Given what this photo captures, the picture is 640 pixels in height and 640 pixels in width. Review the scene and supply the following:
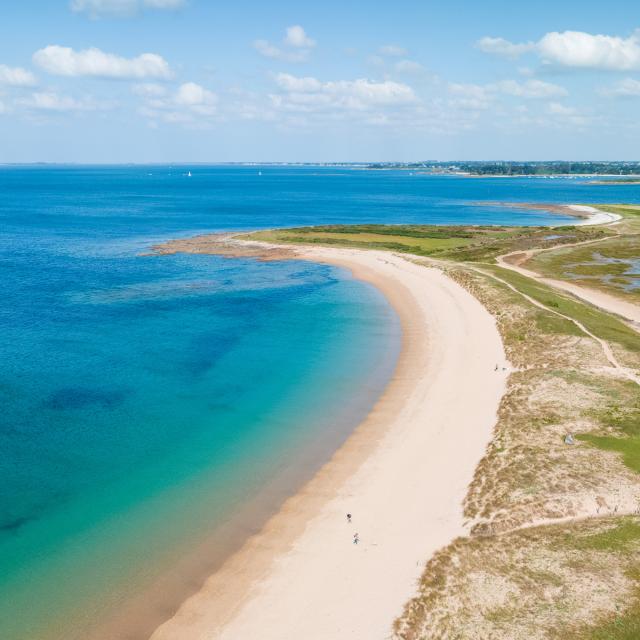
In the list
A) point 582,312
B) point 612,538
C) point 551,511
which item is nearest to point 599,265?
point 582,312

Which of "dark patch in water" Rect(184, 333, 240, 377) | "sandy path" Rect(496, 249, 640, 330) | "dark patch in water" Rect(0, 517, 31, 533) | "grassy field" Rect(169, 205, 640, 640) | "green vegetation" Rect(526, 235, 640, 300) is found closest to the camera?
"grassy field" Rect(169, 205, 640, 640)

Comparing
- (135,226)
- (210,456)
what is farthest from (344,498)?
(135,226)

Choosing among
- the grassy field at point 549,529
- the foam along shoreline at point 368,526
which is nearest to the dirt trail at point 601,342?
the grassy field at point 549,529

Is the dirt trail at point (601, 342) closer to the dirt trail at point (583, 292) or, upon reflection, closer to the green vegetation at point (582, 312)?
the green vegetation at point (582, 312)

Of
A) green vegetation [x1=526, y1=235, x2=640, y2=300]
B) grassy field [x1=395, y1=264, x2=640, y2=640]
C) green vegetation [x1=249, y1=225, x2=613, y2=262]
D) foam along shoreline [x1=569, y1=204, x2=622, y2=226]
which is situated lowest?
grassy field [x1=395, y1=264, x2=640, y2=640]

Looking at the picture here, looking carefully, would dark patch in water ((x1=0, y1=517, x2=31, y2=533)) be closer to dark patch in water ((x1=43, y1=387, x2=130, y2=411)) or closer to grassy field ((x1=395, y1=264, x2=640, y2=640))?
dark patch in water ((x1=43, y1=387, x2=130, y2=411))

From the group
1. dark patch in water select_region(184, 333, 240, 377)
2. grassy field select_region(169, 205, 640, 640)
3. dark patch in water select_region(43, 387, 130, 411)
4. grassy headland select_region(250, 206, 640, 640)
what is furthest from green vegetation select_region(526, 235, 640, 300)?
dark patch in water select_region(43, 387, 130, 411)
